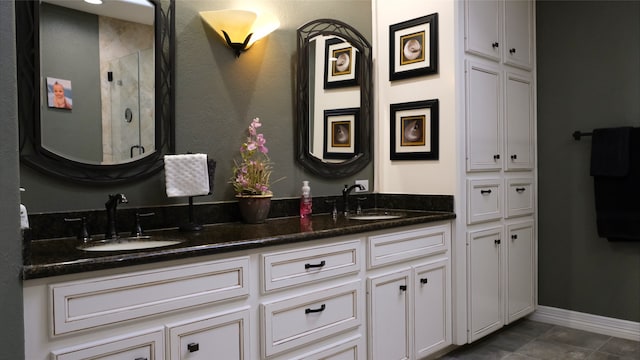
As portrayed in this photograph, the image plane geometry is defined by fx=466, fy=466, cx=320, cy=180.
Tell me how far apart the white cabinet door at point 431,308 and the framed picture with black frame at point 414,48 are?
3.80 feet

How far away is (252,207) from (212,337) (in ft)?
2.54

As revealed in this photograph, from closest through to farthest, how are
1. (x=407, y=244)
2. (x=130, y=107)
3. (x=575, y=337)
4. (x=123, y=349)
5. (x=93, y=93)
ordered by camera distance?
(x=123, y=349) → (x=93, y=93) → (x=130, y=107) → (x=407, y=244) → (x=575, y=337)

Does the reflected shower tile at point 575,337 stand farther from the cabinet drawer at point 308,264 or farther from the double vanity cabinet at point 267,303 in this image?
the cabinet drawer at point 308,264

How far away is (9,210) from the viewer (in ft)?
4.06

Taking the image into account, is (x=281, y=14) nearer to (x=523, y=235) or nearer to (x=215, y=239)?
(x=215, y=239)

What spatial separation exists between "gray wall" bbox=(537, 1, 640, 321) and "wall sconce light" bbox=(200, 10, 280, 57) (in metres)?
2.16

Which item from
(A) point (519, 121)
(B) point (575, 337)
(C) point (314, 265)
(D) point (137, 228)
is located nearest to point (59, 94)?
(D) point (137, 228)

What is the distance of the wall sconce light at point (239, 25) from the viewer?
7.23 ft

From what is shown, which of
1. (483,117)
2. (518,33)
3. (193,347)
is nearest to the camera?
(193,347)

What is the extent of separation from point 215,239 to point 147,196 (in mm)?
505

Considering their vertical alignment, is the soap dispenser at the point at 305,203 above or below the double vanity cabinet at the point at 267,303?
above

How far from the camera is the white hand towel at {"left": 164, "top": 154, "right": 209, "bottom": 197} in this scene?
1.96 m

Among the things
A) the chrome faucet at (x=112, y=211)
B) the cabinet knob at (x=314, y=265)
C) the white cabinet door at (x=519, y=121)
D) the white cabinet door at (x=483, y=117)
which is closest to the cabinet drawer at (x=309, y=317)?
the cabinet knob at (x=314, y=265)

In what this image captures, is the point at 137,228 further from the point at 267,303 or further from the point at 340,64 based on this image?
the point at 340,64
